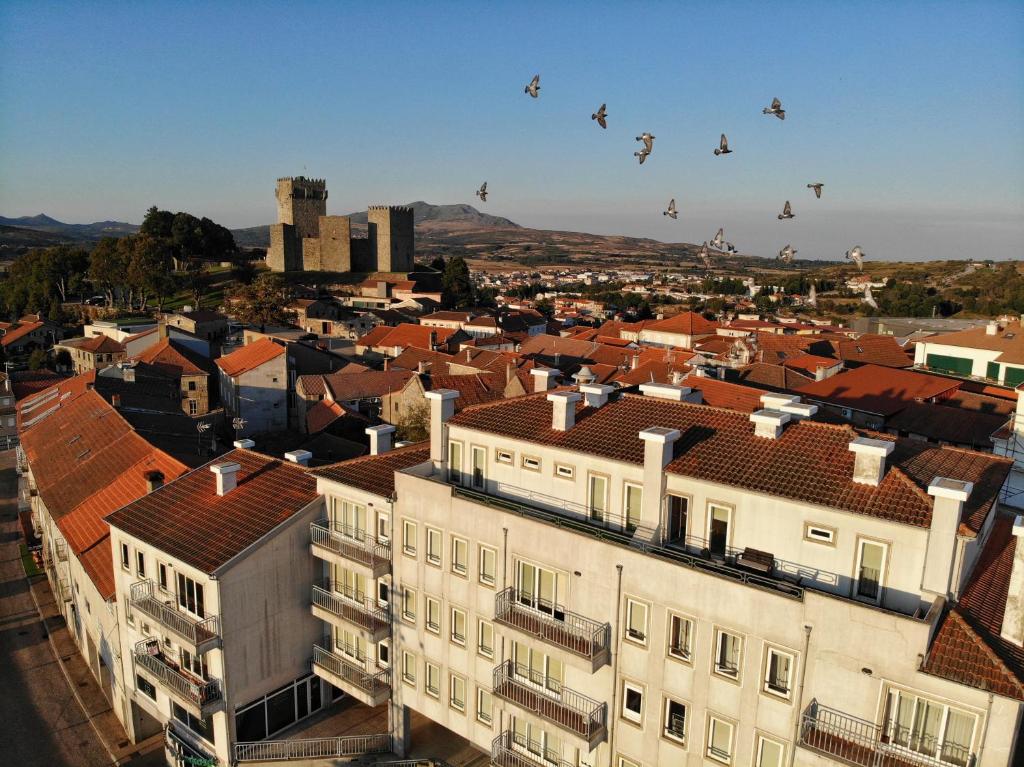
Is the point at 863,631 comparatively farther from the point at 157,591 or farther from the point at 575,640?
the point at 157,591

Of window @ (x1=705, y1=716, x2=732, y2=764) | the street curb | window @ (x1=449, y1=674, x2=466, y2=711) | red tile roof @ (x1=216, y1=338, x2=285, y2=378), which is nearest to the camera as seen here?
window @ (x1=705, y1=716, x2=732, y2=764)

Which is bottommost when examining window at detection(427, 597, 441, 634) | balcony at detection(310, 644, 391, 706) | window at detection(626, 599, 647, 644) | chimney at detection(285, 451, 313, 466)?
balcony at detection(310, 644, 391, 706)

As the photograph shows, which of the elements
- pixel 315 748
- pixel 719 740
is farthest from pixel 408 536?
pixel 719 740

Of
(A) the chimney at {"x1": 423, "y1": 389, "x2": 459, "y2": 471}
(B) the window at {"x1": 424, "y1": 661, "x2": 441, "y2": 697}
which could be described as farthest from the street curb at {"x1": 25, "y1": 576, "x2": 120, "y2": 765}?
(A) the chimney at {"x1": 423, "y1": 389, "x2": 459, "y2": 471}

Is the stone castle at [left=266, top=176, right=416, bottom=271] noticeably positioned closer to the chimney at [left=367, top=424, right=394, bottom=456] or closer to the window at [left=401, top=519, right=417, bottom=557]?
the chimney at [left=367, top=424, right=394, bottom=456]

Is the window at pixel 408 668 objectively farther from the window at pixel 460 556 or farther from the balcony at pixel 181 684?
the balcony at pixel 181 684

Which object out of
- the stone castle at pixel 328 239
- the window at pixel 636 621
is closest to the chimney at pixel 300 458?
the window at pixel 636 621
